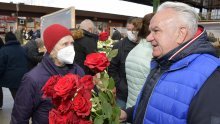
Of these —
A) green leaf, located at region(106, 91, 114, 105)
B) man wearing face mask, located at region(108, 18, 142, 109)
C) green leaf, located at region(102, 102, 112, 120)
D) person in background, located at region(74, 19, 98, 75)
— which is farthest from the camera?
person in background, located at region(74, 19, 98, 75)

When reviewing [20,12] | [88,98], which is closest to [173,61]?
[88,98]

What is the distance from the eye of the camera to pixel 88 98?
1.69 metres

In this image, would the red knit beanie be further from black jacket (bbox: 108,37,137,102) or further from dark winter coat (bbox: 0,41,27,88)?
dark winter coat (bbox: 0,41,27,88)

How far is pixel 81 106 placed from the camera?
1.60m

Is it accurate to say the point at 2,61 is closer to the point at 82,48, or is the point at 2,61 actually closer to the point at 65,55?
the point at 82,48

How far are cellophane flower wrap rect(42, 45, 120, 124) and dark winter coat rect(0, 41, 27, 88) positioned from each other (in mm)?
5270

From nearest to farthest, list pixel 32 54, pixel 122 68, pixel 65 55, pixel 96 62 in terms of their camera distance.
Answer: pixel 96 62 → pixel 65 55 → pixel 122 68 → pixel 32 54

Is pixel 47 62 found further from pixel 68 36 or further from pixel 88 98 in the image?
pixel 88 98

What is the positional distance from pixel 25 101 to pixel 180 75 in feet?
5.16

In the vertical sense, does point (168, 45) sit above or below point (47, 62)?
above

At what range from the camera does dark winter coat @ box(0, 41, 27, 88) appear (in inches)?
269

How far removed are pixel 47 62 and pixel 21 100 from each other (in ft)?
1.38

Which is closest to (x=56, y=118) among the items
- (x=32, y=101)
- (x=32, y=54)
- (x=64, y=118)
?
(x=64, y=118)

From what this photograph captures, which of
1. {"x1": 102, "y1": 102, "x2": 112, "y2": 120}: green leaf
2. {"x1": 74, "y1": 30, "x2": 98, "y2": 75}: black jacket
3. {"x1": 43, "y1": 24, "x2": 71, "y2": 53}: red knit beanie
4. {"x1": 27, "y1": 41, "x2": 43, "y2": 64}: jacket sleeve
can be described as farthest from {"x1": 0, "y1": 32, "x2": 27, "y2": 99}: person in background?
{"x1": 102, "y1": 102, "x2": 112, "y2": 120}: green leaf
